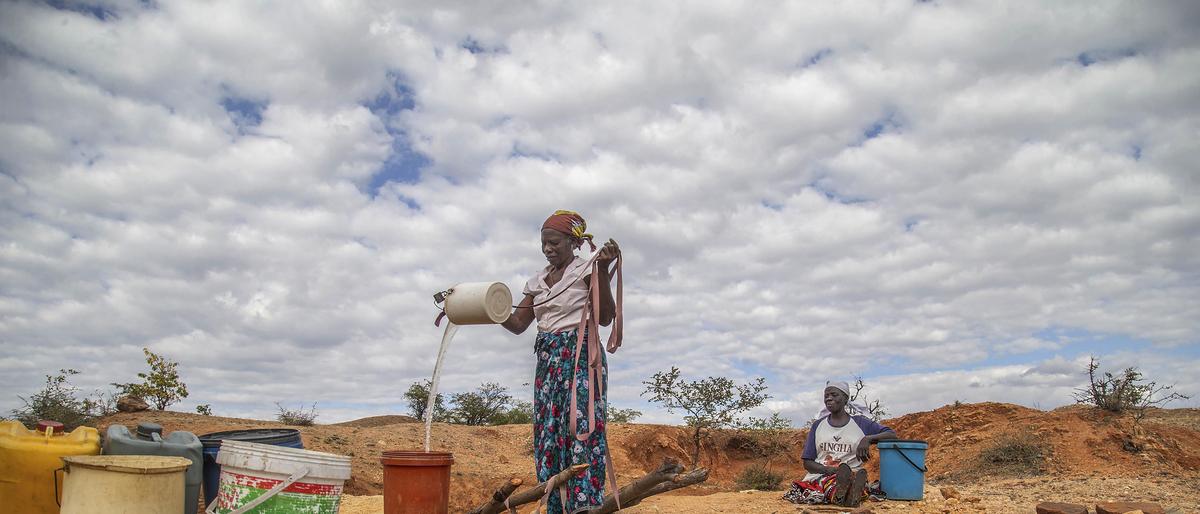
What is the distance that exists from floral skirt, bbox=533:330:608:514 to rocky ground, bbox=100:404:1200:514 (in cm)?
139

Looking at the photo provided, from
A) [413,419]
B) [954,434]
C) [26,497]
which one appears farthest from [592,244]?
[413,419]

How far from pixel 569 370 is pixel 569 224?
2.63 feet

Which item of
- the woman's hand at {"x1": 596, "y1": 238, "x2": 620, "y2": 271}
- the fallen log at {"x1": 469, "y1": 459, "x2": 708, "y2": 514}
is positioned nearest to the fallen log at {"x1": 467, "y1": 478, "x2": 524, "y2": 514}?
the fallen log at {"x1": 469, "y1": 459, "x2": 708, "y2": 514}

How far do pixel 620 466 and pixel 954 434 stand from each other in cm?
486

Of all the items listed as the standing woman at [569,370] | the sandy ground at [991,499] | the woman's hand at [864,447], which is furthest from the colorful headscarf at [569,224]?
the woman's hand at [864,447]

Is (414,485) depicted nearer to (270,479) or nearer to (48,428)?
(270,479)

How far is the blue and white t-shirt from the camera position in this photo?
604cm

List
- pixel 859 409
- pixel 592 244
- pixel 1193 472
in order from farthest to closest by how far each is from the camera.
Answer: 1. pixel 1193 472
2. pixel 859 409
3. pixel 592 244

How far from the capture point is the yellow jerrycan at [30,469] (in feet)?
12.1

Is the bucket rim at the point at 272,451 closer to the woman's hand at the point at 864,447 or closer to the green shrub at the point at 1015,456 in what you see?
the woman's hand at the point at 864,447

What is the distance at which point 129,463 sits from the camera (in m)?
3.43

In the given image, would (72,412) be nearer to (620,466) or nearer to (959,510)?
(620,466)

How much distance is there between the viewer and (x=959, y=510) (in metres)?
5.36

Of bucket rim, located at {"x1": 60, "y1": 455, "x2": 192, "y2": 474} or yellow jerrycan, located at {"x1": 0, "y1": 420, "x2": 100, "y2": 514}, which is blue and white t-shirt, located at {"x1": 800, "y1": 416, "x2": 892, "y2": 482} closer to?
bucket rim, located at {"x1": 60, "y1": 455, "x2": 192, "y2": 474}
